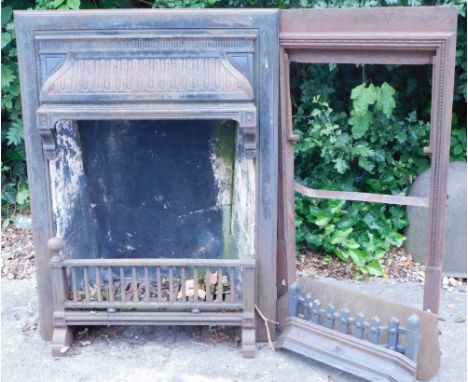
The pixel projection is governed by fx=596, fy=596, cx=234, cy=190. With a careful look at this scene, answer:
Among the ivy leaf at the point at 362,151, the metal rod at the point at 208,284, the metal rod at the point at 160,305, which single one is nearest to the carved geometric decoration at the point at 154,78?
the metal rod at the point at 208,284

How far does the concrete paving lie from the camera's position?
297cm

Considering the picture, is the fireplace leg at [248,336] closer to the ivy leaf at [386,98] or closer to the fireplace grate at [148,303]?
the fireplace grate at [148,303]

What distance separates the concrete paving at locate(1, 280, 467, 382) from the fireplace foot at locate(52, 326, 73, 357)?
36 mm

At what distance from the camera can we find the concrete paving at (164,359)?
297 centimetres

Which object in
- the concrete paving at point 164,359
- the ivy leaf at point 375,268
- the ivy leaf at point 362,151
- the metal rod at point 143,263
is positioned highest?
the ivy leaf at point 362,151

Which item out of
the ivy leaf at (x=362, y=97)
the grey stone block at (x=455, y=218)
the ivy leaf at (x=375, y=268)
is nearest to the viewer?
the ivy leaf at (x=362, y=97)

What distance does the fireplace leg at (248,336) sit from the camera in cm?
310

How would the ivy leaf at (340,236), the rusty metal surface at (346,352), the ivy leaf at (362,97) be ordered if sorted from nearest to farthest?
the rusty metal surface at (346,352)
the ivy leaf at (362,97)
the ivy leaf at (340,236)

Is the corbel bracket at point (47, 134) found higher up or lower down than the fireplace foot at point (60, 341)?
higher up

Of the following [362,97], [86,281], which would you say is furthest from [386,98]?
[86,281]

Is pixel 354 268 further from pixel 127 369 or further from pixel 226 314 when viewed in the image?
pixel 127 369

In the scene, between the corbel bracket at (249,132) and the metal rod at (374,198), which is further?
the metal rod at (374,198)

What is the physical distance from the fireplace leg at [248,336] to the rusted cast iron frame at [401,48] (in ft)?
2.94

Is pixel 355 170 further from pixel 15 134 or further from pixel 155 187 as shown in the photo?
pixel 15 134
